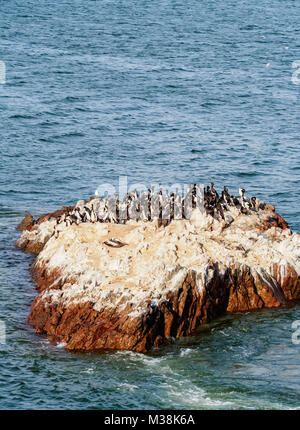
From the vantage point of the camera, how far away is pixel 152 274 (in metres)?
38.8

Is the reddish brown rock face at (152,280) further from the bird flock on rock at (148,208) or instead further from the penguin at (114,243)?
the bird flock on rock at (148,208)

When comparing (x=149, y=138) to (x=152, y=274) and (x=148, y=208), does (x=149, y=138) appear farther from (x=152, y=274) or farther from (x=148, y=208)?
(x=152, y=274)

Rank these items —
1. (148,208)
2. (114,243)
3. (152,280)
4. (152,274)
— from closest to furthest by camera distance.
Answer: (152,280), (152,274), (114,243), (148,208)

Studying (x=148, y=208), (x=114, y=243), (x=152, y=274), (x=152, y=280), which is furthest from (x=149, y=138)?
(x=152, y=280)

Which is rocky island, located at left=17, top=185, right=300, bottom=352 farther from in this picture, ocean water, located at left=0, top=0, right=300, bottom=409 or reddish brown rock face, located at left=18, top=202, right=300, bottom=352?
ocean water, located at left=0, top=0, right=300, bottom=409

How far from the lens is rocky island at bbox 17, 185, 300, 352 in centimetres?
3688

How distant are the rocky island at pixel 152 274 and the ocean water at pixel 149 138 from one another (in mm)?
1056

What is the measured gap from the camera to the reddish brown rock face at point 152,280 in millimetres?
36750

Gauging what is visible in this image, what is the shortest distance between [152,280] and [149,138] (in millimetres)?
44491

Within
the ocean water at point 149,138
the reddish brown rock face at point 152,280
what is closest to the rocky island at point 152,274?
the reddish brown rock face at point 152,280

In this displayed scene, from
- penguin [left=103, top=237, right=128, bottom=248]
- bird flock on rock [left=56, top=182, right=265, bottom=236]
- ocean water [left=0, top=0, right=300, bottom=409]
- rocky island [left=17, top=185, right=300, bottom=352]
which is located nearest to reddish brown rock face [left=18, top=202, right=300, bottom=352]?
rocky island [left=17, top=185, right=300, bottom=352]

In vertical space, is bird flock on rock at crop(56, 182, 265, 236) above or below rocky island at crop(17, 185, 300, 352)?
above

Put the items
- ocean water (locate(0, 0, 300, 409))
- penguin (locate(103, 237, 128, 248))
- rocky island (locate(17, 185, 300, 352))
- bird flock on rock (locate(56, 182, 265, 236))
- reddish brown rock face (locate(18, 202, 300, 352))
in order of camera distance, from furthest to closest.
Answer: bird flock on rock (locate(56, 182, 265, 236))
penguin (locate(103, 237, 128, 248))
rocky island (locate(17, 185, 300, 352))
reddish brown rock face (locate(18, 202, 300, 352))
ocean water (locate(0, 0, 300, 409))

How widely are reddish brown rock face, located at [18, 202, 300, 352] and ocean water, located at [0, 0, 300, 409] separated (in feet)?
3.23
